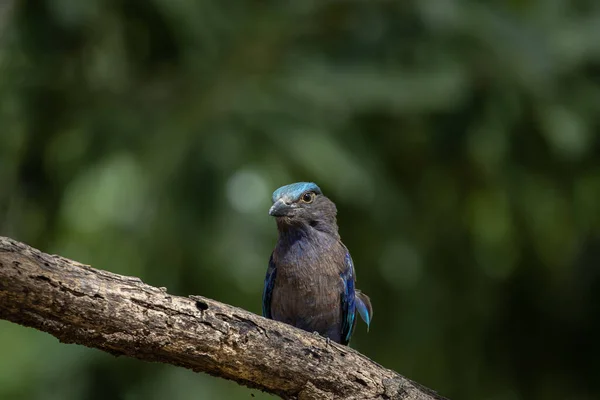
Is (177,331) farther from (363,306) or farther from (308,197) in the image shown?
(363,306)

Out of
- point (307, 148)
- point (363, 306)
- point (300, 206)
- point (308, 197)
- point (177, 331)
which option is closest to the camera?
point (177, 331)

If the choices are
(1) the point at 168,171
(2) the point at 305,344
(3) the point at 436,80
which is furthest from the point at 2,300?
(3) the point at 436,80

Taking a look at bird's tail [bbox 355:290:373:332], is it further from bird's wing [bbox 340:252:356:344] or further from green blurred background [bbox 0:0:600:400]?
green blurred background [bbox 0:0:600:400]

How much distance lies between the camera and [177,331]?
4.61m

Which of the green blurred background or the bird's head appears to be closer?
the bird's head

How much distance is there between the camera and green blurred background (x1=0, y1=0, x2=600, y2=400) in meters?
7.89

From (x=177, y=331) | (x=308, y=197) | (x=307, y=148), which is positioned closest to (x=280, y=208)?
(x=308, y=197)

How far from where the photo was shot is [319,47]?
9086 mm

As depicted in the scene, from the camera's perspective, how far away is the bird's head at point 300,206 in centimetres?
652

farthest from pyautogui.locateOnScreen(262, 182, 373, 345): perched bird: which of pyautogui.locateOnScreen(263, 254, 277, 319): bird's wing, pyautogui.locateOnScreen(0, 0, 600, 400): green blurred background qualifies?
pyautogui.locateOnScreen(0, 0, 600, 400): green blurred background

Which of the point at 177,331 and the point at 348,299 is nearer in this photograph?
the point at 177,331

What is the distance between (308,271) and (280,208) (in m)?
0.47

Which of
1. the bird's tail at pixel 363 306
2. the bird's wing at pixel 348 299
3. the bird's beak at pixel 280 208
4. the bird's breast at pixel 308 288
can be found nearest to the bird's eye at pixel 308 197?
the bird's beak at pixel 280 208

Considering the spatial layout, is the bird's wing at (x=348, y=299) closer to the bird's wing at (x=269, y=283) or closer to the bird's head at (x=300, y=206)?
the bird's head at (x=300, y=206)
